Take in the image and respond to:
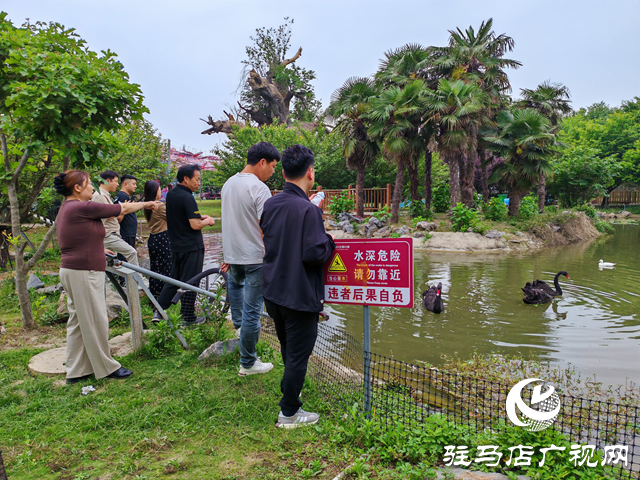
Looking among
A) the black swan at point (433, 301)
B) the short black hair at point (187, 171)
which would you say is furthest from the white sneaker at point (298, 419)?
the black swan at point (433, 301)

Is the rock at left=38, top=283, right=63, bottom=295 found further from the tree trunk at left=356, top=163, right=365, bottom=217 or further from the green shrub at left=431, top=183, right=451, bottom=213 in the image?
the green shrub at left=431, top=183, right=451, bottom=213

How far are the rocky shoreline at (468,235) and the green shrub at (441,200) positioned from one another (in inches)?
139

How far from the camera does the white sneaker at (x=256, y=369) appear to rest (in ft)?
11.8

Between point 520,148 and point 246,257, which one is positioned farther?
point 520,148

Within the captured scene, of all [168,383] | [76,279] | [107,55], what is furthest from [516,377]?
[107,55]

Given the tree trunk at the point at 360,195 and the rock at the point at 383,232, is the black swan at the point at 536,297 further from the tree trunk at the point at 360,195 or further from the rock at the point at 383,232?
the tree trunk at the point at 360,195

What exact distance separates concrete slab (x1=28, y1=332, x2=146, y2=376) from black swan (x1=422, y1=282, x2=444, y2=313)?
16.1 ft

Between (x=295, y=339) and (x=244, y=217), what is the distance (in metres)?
1.22

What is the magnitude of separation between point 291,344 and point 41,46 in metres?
4.07

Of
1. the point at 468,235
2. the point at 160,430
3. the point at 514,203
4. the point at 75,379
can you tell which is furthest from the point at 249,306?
the point at 514,203

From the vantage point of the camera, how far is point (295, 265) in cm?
261

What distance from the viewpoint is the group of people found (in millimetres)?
2637

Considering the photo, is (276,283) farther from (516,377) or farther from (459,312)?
(459,312)

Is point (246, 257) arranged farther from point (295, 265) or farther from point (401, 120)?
point (401, 120)
